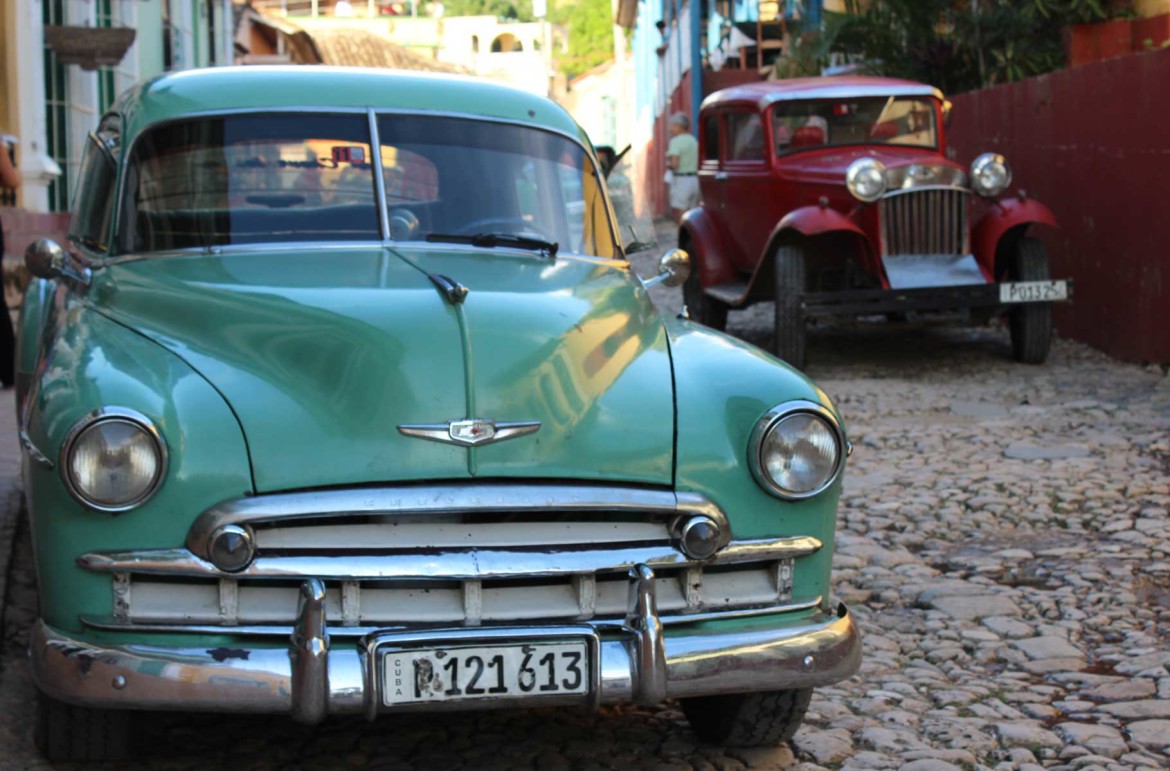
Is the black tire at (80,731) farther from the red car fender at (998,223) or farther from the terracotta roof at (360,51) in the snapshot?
the terracotta roof at (360,51)

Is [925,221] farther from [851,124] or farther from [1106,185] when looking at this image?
[1106,185]

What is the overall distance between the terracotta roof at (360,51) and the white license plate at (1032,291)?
35.8 metres

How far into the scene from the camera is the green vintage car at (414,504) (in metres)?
3.01

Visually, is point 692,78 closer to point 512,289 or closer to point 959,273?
point 959,273

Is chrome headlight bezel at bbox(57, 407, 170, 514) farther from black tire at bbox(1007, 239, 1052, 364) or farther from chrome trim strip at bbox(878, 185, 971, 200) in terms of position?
black tire at bbox(1007, 239, 1052, 364)

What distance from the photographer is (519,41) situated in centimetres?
8381

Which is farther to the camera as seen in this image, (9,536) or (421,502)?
(9,536)

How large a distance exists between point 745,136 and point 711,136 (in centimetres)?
69

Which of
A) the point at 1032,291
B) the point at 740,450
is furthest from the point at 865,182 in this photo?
the point at 740,450

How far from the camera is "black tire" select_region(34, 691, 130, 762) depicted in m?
3.32

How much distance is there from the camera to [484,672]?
303cm

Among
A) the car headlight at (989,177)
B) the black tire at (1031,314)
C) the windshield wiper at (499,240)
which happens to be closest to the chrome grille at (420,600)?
the windshield wiper at (499,240)

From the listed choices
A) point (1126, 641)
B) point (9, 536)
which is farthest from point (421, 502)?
point (9, 536)

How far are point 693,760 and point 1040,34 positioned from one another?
1226 cm
